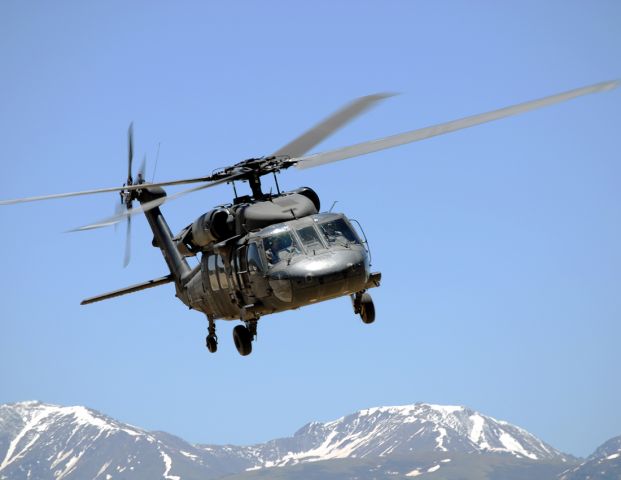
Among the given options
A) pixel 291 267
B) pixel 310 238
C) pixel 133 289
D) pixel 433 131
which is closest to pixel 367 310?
pixel 310 238

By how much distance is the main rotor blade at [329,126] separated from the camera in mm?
37125

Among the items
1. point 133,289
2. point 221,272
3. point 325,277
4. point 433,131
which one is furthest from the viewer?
point 133,289

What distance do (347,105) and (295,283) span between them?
6.35 metres

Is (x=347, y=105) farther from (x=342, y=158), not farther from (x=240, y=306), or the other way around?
(x=240, y=306)

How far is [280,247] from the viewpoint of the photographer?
3684cm

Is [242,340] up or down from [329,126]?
down

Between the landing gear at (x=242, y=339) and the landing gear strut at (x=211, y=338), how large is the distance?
3.83 m

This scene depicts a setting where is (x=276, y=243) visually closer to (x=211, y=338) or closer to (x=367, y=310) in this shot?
(x=367, y=310)

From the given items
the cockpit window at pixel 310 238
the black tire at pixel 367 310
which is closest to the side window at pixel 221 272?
the cockpit window at pixel 310 238

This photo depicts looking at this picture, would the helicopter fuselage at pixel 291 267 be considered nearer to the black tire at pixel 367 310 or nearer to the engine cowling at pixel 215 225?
the engine cowling at pixel 215 225

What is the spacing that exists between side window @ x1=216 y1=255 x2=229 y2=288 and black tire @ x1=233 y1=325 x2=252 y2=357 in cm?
166

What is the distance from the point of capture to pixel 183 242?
41.5m

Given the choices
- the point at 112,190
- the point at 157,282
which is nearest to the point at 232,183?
the point at 112,190

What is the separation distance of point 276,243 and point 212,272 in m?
4.39
